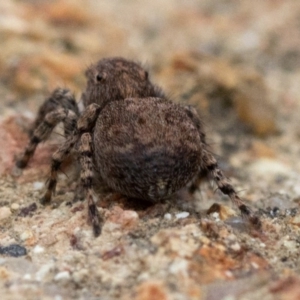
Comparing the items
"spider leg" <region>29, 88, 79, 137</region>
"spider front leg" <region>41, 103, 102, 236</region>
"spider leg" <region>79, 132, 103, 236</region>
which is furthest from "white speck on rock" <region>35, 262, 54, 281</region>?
"spider leg" <region>29, 88, 79, 137</region>

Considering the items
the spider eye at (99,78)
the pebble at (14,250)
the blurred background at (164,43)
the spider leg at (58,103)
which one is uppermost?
the blurred background at (164,43)

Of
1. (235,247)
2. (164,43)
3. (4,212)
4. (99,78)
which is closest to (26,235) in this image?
(4,212)

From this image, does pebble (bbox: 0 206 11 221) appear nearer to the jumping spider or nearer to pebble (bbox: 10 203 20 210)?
pebble (bbox: 10 203 20 210)

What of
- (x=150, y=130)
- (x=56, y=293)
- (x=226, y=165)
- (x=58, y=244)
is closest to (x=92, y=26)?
(x=226, y=165)

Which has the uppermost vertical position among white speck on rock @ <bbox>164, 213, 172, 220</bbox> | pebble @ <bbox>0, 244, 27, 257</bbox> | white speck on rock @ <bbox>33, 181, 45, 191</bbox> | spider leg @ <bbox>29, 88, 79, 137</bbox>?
spider leg @ <bbox>29, 88, 79, 137</bbox>

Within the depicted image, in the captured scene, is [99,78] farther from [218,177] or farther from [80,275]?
[80,275]

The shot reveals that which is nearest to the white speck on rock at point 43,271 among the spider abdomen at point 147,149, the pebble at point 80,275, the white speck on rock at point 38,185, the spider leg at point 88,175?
the pebble at point 80,275

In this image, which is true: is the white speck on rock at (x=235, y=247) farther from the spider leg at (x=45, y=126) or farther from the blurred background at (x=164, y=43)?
the blurred background at (x=164, y=43)
